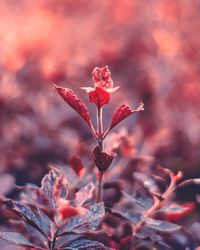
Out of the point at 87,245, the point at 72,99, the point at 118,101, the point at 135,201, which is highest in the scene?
the point at 118,101

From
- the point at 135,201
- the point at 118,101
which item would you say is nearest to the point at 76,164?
the point at 135,201

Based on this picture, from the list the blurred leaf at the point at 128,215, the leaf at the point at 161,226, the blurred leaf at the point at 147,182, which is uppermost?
the blurred leaf at the point at 147,182

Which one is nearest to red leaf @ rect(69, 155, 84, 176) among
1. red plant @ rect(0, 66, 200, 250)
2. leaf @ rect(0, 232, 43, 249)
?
red plant @ rect(0, 66, 200, 250)

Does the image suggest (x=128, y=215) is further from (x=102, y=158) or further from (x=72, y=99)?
(x=72, y=99)

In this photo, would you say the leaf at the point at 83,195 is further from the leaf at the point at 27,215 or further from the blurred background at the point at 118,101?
the blurred background at the point at 118,101

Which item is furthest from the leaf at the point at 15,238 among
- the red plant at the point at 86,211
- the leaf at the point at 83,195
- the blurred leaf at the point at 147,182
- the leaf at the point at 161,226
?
the blurred leaf at the point at 147,182

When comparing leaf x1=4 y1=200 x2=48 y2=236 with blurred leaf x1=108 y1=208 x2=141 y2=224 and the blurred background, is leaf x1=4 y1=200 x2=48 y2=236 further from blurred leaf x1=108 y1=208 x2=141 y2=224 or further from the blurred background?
the blurred background
